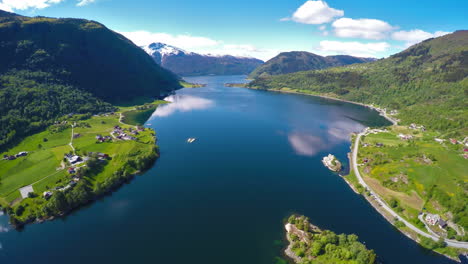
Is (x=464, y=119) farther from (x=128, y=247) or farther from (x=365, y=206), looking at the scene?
(x=128, y=247)

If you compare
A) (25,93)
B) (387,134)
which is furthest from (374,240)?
(25,93)

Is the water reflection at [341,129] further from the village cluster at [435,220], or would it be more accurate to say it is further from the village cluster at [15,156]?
the village cluster at [15,156]

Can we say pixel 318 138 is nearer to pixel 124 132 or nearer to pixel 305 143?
pixel 305 143

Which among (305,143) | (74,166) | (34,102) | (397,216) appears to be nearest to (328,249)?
(397,216)

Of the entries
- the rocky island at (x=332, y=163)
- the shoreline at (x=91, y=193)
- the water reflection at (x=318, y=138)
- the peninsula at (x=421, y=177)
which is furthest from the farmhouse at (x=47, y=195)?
the peninsula at (x=421, y=177)

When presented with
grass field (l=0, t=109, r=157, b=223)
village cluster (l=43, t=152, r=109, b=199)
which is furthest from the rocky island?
village cluster (l=43, t=152, r=109, b=199)

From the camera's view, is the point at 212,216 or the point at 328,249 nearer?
the point at 328,249
